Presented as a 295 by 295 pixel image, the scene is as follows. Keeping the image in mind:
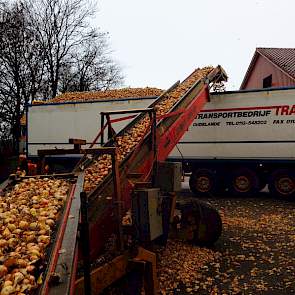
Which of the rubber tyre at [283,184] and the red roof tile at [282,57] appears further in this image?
the red roof tile at [282,57]

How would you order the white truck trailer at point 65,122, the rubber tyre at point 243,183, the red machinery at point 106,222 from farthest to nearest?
the white truck trailer at point 65,122 → the rubber tyre at point 243,183 → the red machinery at point 106,222

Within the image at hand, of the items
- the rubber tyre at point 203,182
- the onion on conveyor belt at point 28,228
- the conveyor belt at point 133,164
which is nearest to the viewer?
the onion on conveyor belt at point 28,228

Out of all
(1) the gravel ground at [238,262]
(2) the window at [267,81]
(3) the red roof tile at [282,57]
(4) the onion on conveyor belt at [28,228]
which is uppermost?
Result: (3) the red roof tile at [282,57]

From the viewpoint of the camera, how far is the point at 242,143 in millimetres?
12555

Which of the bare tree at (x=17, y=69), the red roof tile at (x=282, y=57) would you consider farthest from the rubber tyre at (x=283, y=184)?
the bare tree at (x=17, y=69)

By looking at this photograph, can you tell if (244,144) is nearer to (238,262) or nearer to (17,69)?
(238,262)

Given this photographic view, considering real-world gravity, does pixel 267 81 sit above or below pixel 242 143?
above

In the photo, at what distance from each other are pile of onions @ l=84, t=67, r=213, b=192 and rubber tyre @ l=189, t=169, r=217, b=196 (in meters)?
4.25

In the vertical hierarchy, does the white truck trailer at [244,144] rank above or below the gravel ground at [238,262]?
above

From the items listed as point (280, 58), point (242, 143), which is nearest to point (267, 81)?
point (280, 58)

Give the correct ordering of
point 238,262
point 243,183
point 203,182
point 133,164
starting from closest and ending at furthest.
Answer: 1. point 133,164
2. point 238,262
3. point 243,183
4. point 203,182

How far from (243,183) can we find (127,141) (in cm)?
727

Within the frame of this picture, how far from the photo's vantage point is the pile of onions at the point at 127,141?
5348 millimetres

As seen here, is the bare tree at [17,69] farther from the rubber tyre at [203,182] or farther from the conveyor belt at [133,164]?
the conveyor belt at [133,164]
